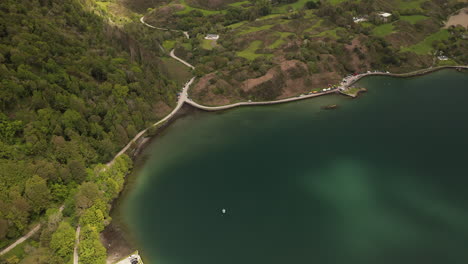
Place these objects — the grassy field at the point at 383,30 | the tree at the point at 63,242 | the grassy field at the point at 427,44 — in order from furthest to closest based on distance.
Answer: the grassy field at the point at 383,30
the grassy field at the point at 427,44
the tree at the point at 63,242

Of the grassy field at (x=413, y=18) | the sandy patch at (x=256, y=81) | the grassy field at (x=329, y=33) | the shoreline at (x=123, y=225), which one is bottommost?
the grassy field at (x=413, y=18)

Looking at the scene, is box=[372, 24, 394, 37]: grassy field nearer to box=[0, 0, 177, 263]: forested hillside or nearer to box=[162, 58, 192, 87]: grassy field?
box=[162, 58, 192, 87]: grassy field

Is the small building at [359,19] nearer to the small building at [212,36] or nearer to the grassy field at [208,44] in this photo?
the small building at [212,36]

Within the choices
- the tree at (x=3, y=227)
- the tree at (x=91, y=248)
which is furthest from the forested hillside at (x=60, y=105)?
the tree at (x=91, y=248)

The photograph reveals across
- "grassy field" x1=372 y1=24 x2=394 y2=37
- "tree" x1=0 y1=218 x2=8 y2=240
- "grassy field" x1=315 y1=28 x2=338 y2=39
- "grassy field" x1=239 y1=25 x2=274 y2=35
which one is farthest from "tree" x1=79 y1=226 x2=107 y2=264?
"grassy field" x1=372 y1=24 x2=394 y2=37

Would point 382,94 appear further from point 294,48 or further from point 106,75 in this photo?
point 106,75

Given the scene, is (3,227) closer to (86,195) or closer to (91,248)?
(86,195)

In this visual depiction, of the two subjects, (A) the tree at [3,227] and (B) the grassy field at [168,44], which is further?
(B) the grassy field at [168,44]
